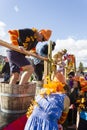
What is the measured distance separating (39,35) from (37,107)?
149 cm

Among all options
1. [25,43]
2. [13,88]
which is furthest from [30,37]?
[13,88]

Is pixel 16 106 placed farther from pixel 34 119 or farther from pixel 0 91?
pixel 34 119

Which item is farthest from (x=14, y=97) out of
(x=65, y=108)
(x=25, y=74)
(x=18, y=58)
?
(x=65, y=108)

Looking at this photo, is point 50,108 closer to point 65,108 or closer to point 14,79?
point 65,108

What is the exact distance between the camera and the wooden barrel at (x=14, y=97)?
12.1 ft

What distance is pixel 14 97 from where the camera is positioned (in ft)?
12.1

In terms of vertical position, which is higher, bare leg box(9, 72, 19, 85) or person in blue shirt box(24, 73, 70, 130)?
bare leg box(9, 72, 19, 85)

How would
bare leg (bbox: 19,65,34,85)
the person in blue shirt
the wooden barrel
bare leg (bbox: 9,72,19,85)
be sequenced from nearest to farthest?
the person in blue shirt, the wooden barrel, bare leg (bbox: 19,65,34,85), bare leg (bbox: 9,72,19,85)

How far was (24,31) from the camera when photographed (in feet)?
13.0

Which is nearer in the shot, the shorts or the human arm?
the human arm

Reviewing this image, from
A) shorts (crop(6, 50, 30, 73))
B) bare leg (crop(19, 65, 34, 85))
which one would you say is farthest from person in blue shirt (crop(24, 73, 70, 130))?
shorts (crop(6, 50, 30, 73))

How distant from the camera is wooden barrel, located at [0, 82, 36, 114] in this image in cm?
369

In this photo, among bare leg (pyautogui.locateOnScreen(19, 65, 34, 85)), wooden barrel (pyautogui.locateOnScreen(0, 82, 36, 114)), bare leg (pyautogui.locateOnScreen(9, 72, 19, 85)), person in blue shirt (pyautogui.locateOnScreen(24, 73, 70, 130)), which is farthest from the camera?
bare leg (pyautogui.locateOnScreen(9, 72, 19, 85))

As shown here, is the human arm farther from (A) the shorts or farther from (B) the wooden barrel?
(A) the shorts
